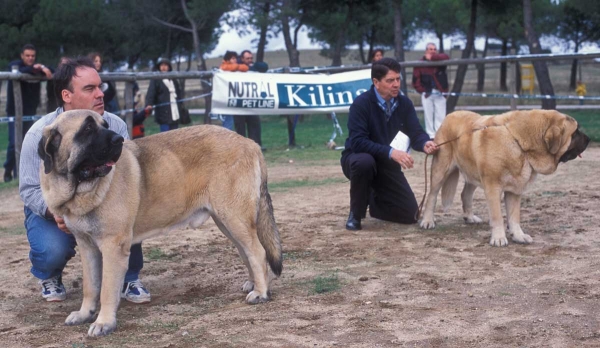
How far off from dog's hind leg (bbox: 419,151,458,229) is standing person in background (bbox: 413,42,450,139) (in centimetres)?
919

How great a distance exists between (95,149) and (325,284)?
213 centimetres

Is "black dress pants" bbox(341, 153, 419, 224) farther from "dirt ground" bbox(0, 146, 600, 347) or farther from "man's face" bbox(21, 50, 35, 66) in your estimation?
"man's face" bbox(21, 50, 35, 66)

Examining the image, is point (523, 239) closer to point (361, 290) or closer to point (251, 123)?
point (361, 290)

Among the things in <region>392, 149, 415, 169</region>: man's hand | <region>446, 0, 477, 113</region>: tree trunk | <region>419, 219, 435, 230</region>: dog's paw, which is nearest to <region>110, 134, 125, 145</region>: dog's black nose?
<region>392, 149, 415, 169</region>: man's hand

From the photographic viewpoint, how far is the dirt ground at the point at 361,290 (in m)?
4.51

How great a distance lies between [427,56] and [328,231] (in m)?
10.3

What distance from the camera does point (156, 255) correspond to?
692 centimetres

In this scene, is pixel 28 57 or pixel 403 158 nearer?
pixel 403 158

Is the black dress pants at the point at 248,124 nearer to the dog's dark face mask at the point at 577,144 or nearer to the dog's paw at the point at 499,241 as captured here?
the dog's paw at the point at 499,241

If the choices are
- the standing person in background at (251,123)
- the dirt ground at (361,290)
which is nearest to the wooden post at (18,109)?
the dirt ground at (361,290)

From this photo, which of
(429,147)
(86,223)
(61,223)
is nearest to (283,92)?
(429,147)

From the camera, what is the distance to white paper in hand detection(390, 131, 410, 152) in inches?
290

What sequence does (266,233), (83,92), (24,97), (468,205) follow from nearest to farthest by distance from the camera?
(83,92), (266,233), (468,205), (24,97)

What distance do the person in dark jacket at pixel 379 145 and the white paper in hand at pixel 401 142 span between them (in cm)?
17
